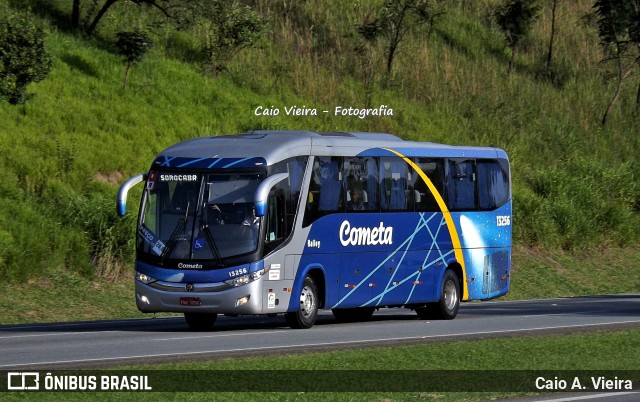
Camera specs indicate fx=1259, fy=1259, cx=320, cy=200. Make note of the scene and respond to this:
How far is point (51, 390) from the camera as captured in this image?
42.2 feet

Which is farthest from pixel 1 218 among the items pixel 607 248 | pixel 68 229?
pixel 607 248

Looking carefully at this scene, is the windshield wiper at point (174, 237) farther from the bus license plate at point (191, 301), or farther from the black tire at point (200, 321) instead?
the black tire at point (200, 321)

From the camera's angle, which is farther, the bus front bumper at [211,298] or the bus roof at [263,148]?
the bus roof at [263,148]

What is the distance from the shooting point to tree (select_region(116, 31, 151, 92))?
38656mm

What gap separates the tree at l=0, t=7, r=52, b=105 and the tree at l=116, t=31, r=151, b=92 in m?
7.03

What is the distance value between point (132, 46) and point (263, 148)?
701 inches

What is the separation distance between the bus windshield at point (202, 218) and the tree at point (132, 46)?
17.6 meters

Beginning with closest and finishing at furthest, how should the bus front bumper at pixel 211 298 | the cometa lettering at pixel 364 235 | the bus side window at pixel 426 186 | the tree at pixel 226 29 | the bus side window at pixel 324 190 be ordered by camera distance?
the bus front bumper at pixel 211 298 < the bus side window at pixel 324 190 < the cometa lettering at pixel 364 235 < the bus side window at pixel 426 186 < the tree at pixel 226 29

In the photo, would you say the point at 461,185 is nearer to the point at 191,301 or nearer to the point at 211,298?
the point at 211,298

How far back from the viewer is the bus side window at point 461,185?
26688 mm

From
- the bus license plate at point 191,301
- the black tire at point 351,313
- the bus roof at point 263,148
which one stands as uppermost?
the bus roof at point 263,148

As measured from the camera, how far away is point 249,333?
69.9 feet

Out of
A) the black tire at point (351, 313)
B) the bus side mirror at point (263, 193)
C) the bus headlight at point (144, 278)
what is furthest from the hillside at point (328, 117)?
the bus side mirror at point (263, 193)

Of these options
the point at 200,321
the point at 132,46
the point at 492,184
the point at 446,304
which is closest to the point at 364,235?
the point at 446,304
